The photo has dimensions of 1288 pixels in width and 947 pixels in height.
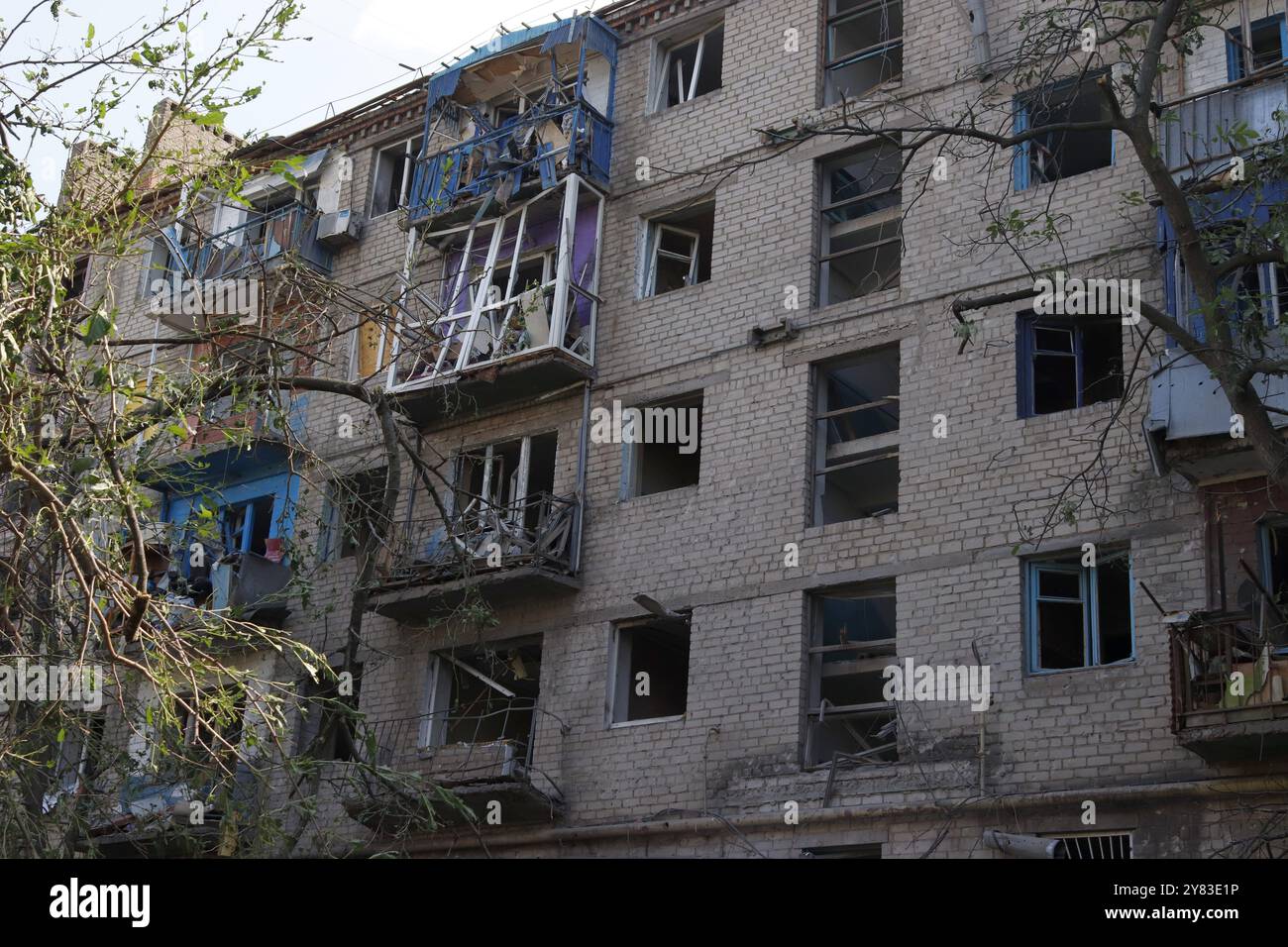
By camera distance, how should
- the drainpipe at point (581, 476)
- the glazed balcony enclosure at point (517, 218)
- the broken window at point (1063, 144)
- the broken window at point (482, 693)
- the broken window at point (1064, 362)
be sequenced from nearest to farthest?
1. the broken window at point (1064, 362)
2. the broken window at point (1063, 144)
3. the drainpipe at point (581, 476)
4. the broken window at point (482, 693)
5. the glazed balcony enclosure at point (517, 218)

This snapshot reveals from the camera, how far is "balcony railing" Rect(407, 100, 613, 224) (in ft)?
63.1

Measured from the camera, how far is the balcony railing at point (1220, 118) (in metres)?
13.5

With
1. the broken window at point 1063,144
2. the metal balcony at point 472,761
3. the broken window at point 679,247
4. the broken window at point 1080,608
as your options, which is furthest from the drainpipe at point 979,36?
the metal balcony at point 472,761

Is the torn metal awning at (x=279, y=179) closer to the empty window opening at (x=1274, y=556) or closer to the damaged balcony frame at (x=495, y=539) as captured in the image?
the damaged balcony frame at (x=495, y=539)

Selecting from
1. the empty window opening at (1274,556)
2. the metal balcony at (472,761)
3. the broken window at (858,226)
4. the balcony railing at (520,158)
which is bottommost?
the metal balcony at (472,761)

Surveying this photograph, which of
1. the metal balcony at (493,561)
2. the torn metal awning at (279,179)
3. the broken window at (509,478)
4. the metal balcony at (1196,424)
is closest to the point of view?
the metal balcony at (1196,424)

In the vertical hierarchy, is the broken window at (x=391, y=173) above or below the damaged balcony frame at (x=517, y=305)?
above

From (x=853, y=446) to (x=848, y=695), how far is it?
2.69 metres

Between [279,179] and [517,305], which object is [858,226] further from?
[279,179]

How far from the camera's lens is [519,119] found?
1981cm

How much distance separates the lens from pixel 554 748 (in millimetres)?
16828

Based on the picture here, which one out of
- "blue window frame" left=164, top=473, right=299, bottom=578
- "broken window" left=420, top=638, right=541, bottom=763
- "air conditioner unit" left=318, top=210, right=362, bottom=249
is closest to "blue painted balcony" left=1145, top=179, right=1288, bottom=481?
"broken window" left=420, top=638, right=541, bottom=763

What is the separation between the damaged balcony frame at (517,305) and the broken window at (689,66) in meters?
1.88
